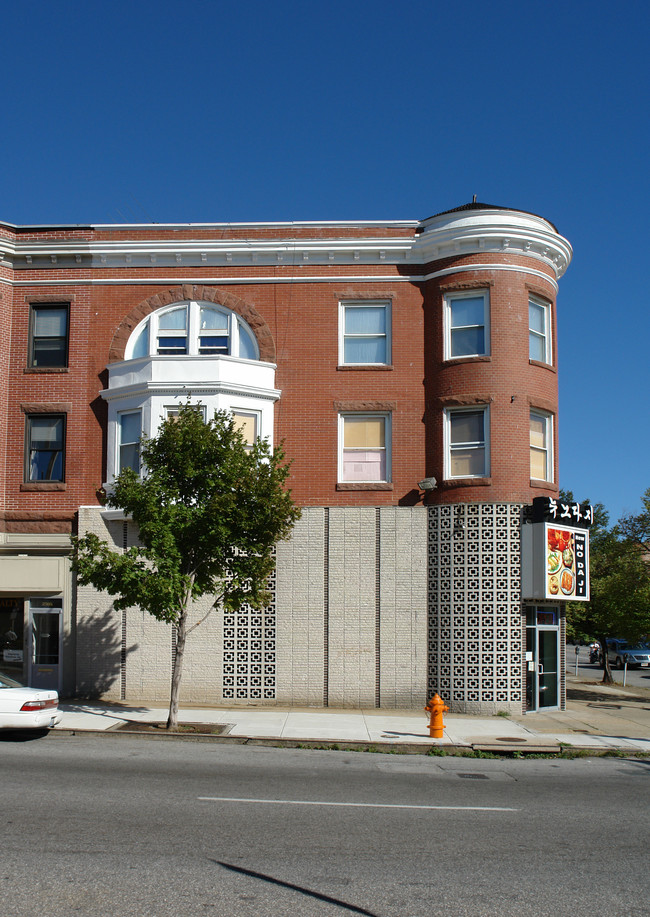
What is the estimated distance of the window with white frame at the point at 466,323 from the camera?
20.8 meters

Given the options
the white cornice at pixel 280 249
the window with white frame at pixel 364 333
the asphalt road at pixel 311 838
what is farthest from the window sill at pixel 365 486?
the asphalt road at pixel 311 838

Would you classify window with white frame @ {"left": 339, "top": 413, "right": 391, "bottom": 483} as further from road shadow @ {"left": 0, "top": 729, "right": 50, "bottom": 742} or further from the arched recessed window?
road shadow @ {"left": 0, "top": 729, "right": 50, "bottom": 742}

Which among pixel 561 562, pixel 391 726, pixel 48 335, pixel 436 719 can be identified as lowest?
pixel 391 726

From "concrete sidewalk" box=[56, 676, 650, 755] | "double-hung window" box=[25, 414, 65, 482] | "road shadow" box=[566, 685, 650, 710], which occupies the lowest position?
"road shadow" box=[566, 685, 650, 710]

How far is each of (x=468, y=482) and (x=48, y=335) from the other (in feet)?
36.8

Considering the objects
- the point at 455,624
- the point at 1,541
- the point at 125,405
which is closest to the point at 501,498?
the point at 455,624

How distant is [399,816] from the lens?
984cm

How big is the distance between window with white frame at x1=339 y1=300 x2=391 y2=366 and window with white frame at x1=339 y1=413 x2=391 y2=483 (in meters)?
1.41

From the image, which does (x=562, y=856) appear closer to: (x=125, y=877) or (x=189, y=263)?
(x=125, y=877)

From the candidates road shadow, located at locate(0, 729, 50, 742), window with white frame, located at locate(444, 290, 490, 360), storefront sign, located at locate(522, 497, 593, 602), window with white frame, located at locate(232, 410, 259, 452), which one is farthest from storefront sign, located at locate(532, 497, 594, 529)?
road shadow, located at locate(0, 729, 50, 742)

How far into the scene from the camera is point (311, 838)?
8.66 metres

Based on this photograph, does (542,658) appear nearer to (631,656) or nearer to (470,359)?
(470,359)

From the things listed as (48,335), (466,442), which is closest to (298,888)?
(466,442)

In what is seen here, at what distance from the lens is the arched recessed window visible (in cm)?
2139
